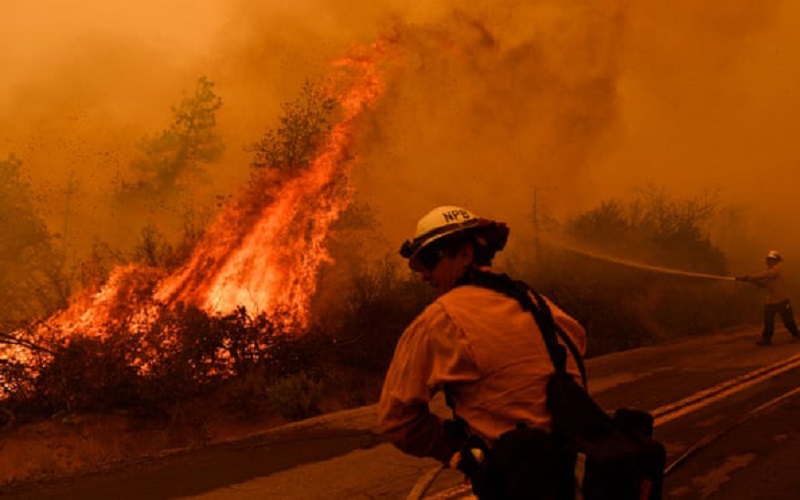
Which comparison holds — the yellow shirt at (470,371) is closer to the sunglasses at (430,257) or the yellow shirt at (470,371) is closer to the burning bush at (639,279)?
the sunglasses at (430,257)

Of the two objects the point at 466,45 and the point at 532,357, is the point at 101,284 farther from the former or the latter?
the point at 532,357

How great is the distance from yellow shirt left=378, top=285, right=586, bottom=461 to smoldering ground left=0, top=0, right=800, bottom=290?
38.1ft

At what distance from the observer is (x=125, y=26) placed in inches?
1030

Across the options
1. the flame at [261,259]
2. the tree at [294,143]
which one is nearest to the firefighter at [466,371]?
the flame at [261,259]

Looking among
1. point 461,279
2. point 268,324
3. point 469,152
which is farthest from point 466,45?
point 461,279

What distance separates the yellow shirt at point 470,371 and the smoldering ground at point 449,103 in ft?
38.1

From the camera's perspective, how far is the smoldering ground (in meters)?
15.4

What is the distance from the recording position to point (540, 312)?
2.26m

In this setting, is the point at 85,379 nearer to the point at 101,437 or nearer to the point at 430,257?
the point at 101,437

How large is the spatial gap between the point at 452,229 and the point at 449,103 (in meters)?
14.2

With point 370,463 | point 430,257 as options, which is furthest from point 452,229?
point 370,463

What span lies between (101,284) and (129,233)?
11207 millimetres

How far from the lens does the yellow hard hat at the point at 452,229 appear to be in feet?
8.00

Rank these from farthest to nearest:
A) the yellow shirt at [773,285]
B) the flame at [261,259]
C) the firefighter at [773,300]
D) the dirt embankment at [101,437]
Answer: the yellow shirt at [773,285]
the firefighter at [773,300]
the flame at [261,259]
the dirt embankment at [101,437]
